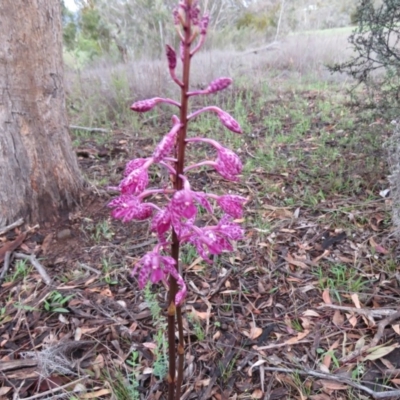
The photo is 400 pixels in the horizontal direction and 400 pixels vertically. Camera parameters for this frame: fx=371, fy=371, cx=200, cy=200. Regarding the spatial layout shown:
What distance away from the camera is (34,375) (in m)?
1.80

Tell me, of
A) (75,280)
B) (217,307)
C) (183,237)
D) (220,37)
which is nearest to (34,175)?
(75,280)

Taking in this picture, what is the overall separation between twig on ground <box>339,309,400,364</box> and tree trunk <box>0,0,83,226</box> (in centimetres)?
217

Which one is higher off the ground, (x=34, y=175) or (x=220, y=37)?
(x=220, y=37)

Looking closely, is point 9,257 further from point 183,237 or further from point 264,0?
point 264,0

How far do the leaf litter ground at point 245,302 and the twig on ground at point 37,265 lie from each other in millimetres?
41

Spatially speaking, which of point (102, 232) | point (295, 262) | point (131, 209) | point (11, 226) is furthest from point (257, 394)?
point (11, 226)

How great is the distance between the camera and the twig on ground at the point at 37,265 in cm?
235

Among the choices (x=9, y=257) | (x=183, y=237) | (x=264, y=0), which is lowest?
(x=9, y=257)

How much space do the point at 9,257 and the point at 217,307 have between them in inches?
57.6

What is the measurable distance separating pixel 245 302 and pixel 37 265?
1.38 m

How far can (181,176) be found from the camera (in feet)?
3.56

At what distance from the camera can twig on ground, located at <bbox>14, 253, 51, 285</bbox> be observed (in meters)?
2.35

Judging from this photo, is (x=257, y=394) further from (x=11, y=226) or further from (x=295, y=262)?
(x=11, y=226)

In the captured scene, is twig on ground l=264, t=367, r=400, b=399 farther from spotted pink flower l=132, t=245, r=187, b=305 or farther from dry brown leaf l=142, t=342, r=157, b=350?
spotted pink flower l=132, t=245, r=187, b=305
